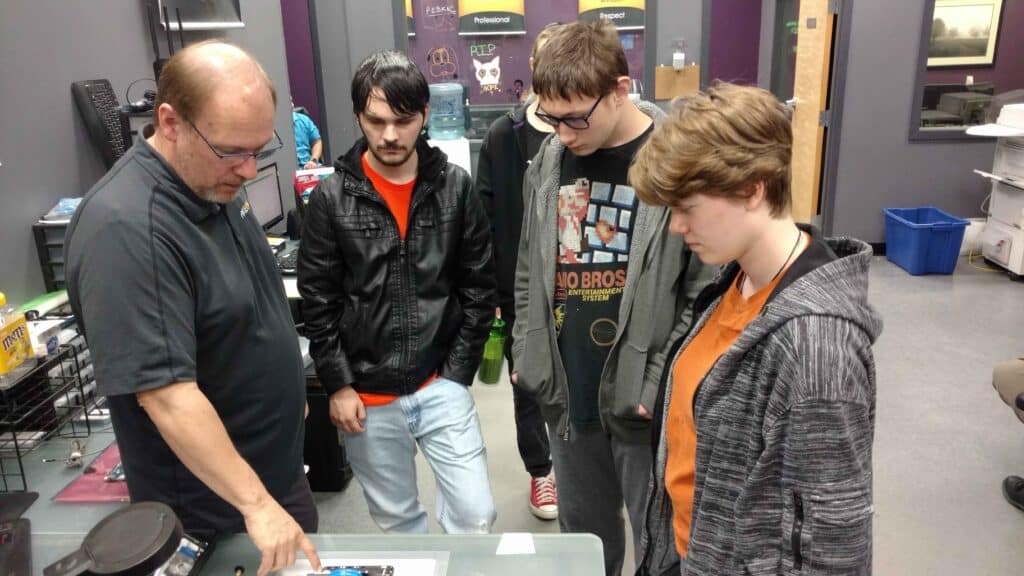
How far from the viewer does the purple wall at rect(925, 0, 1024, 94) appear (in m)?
5.71

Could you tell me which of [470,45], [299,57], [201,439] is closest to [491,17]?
[470,45]

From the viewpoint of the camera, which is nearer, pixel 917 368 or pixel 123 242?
pixel 123 242

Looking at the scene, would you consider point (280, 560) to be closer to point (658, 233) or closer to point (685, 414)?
point (685, 414)

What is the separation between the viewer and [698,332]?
4.04ft

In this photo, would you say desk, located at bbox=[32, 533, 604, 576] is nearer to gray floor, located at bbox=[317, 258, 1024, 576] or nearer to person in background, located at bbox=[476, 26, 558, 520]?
person in background, located at bbox=[476, 26, 558, 520]

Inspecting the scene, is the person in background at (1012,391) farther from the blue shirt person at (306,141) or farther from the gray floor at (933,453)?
the blue shirt person at (306,141)

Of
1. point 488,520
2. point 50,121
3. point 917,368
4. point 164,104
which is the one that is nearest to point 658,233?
point 488,520

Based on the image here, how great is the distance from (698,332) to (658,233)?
11.4 inches

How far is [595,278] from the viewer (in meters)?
1.57

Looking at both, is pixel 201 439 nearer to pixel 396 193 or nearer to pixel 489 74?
pixel 396 193

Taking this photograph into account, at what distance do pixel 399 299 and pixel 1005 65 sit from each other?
626cm

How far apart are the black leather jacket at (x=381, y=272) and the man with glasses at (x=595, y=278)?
0.61 ft

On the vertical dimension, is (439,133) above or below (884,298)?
above

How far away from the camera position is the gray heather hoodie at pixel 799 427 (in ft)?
2.91
